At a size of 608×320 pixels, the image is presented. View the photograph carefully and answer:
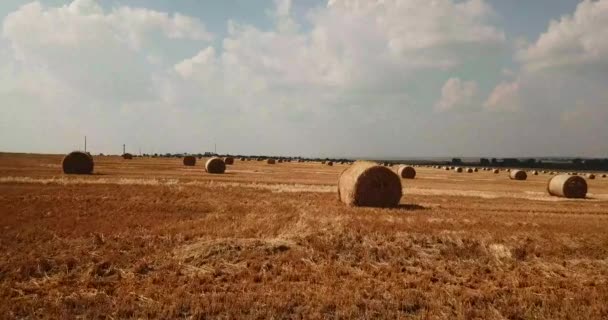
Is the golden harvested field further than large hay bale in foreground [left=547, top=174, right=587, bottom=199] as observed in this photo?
No

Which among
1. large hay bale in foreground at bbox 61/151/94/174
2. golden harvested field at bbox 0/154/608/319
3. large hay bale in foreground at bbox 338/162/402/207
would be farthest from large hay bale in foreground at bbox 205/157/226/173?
golden harvested field at bbox 0/154/608/319

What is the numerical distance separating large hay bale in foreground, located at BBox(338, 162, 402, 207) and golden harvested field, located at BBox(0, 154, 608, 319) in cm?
225

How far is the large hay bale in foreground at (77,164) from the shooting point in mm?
39156

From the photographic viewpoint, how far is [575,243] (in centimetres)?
1407

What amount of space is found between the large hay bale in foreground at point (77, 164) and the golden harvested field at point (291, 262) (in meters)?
20.6

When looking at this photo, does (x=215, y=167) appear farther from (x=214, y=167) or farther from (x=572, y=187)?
(x=572, y=187)

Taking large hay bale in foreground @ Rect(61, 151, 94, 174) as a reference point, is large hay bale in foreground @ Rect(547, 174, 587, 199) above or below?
below

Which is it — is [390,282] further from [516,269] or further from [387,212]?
[387,212]

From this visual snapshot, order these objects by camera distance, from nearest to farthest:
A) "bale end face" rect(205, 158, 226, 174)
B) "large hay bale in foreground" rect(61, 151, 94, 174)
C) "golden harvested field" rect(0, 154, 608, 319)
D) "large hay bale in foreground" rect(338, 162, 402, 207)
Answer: "golden harvested field" rect(0, 154, 608, 319)
"large hay bale in foreground" rect(338, 162, 402, 207)
"large hay bale in foreground" rect(61, 151, 94, 174)
"bale end face" rect(205, 158, 226, 174)

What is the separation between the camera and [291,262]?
11.5 metres

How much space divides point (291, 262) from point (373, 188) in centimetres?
1115

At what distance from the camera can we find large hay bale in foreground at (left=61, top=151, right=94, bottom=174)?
39.2m

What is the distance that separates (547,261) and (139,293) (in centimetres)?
981

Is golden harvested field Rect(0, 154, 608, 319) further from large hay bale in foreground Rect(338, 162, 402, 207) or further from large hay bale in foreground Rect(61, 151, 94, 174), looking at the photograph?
large hay bale in foreground Rect(61, 151, 94, 174)
